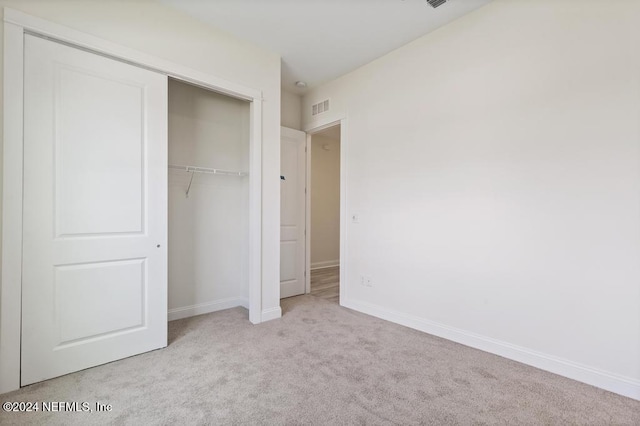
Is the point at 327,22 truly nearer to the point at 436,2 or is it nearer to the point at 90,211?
the point at 436,2

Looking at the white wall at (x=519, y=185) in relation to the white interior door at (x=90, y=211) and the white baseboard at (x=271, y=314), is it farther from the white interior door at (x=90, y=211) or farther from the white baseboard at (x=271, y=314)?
the white interior door at (x=90, y=211)

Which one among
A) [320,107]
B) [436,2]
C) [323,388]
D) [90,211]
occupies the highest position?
[436,2]

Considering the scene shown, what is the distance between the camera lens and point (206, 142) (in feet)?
11.7

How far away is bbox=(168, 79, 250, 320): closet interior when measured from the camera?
335 cm

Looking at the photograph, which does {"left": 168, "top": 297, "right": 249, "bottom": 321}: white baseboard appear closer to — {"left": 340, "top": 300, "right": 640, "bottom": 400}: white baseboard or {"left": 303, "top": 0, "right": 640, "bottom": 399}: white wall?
{"left": 303, "top": 0, "right": 640, "bottom": 399}: white wall

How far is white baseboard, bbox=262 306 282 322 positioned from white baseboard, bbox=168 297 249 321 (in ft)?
2.20

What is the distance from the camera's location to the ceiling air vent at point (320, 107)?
4.16 m

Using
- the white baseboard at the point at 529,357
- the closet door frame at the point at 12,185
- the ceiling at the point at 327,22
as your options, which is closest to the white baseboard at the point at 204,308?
the closet door frame at the point at 12,185

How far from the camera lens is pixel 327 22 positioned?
2.85 m

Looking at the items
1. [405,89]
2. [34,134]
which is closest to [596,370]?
[405,89]

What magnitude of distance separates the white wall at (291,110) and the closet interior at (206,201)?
2.35ft

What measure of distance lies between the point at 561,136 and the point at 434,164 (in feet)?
3.33

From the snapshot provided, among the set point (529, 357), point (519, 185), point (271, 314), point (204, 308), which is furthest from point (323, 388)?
point (519, 185)

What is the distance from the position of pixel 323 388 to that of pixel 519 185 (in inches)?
86.4
